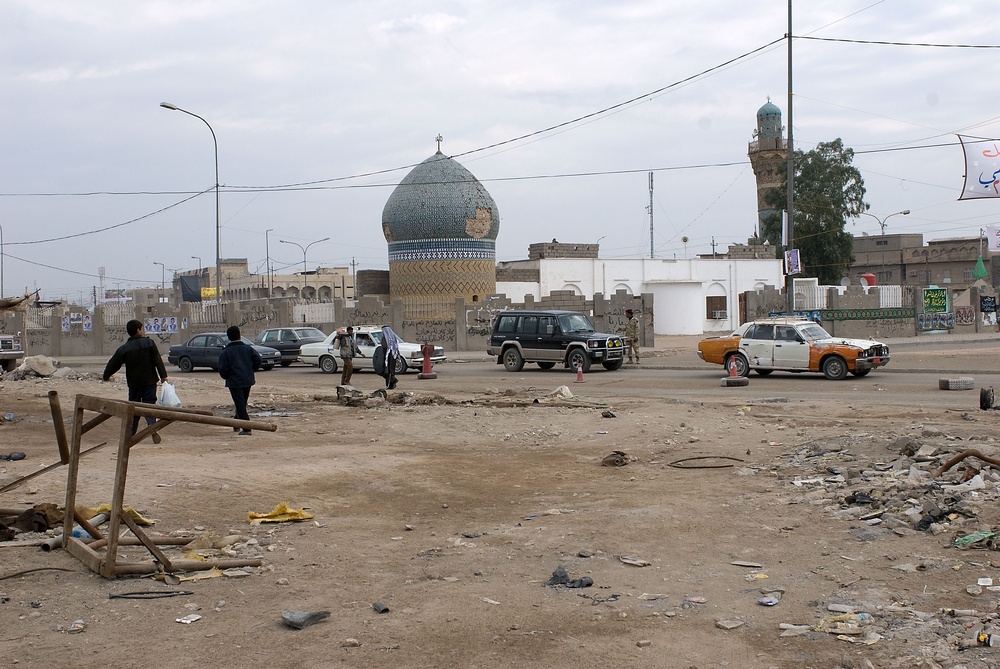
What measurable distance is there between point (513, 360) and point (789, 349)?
810 centimetres

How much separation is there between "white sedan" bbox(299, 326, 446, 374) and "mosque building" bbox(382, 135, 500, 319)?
19330 millimetres

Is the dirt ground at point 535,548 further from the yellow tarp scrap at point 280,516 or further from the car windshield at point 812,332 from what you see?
the car windshield at point 812,332

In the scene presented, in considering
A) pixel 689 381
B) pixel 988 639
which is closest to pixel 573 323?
pixel 689 381

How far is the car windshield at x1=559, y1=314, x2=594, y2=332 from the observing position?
27.0 metres

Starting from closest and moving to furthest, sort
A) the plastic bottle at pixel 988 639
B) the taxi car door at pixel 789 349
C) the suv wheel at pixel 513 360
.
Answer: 1. the plastic bottle at pixel 988 639
2. the taxi car door at pixel 789 349
3. the suv wheel at pixel 513 360

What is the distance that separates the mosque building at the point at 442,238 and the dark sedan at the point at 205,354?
18213mm

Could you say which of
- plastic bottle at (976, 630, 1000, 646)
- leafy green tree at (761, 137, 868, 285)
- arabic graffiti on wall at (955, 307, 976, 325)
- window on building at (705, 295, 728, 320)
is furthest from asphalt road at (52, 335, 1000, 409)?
leafy green tree at (761, 137, 868, 285)

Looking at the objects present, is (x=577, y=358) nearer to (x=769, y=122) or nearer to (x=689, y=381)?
(x=689, y=381)

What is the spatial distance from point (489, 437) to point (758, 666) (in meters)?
9.00

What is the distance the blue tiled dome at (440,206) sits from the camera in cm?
4966

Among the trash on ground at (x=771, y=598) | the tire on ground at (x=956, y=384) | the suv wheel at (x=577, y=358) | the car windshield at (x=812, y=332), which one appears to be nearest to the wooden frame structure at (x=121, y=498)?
the trash on ground at (x=771, y=598)

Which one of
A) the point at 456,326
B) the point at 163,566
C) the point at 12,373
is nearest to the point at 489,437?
the point at 163,566

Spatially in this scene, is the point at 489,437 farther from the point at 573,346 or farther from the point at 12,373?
the point at 12,373

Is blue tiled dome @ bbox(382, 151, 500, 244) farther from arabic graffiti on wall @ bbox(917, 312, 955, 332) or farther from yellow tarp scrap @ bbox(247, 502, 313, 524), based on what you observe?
yellow tarp scrap @ bbox(247, 502, 313, 524)
